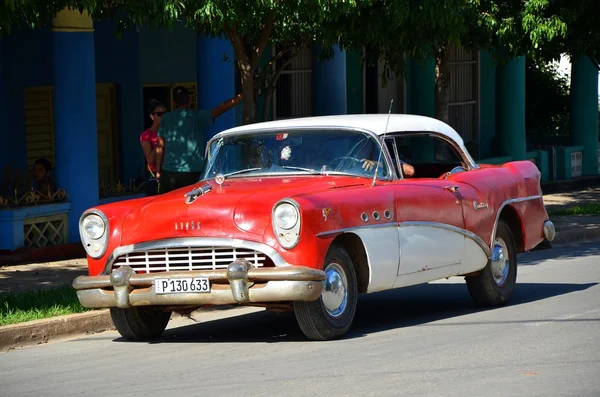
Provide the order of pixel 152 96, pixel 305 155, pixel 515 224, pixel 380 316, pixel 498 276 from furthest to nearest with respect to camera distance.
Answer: pixel 152 96, pixel 515 224, pixel 498 276, pixel 380 316, pixel 305 155

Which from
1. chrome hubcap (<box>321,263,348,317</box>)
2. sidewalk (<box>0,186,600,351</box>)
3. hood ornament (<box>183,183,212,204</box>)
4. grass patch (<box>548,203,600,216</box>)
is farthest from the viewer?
grass patch (<box>548,203,600,216</box>)

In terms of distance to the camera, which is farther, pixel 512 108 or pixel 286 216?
pixel 512 108

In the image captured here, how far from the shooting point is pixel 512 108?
25.4m

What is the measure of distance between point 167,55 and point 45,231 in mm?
5317

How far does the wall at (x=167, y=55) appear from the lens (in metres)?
19.8

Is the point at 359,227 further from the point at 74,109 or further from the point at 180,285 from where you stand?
the point at 74,109

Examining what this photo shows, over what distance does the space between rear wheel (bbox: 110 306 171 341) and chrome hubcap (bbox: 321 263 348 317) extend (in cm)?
139

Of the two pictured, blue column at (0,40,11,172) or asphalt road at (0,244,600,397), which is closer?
asphalt road at (0,244,600,397)

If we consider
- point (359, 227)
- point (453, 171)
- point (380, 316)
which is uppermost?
point (453, 171)

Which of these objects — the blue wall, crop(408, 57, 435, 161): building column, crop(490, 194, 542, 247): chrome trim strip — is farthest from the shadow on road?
crop(408, 57, 435, 161): building column

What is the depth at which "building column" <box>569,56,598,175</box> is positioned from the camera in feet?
88.4

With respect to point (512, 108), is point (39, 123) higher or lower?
lower

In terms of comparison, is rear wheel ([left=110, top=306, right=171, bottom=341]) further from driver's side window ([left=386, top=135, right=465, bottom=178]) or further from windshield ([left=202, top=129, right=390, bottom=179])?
driver's side window ([left=386, top=135, right=465, bottom=178])

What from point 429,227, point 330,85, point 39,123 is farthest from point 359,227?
point 330,85
